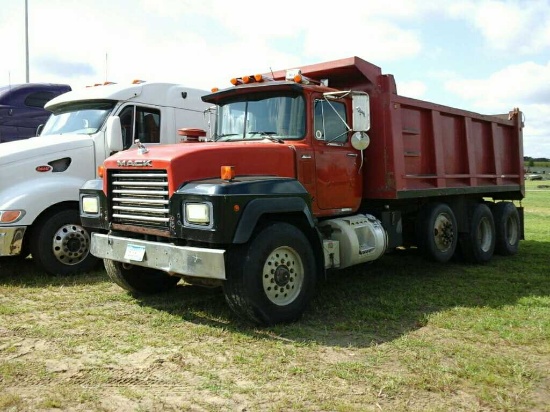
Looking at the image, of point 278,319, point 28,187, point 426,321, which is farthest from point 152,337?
point 28,187

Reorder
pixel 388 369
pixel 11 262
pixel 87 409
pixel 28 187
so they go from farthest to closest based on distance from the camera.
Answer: pixel 11 262
pixel 28 187
pixel 388 369
pixel 87 409

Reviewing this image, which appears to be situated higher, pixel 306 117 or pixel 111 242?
pixel 306 117

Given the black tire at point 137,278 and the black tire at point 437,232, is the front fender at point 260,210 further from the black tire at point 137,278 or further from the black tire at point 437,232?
the black tire at point 437,232

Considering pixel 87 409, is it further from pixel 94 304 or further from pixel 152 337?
pixel 94 304

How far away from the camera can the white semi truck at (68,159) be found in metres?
7.02

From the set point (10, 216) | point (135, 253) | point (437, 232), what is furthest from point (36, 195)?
point (437, 232)

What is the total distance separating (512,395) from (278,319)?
7.09 feet

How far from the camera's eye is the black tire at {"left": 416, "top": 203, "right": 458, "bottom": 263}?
8023mm

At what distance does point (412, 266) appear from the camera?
8594mm

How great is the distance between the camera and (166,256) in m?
4.89

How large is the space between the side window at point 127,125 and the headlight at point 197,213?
3769 millimetres

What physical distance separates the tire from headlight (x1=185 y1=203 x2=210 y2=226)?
5.72 metres

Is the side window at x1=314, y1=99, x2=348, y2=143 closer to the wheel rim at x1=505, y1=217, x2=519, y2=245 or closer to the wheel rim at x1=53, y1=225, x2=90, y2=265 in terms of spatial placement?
the wheel rim at x1=53, y1=225, x2=90, y2=265

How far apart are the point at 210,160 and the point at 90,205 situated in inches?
68.8
